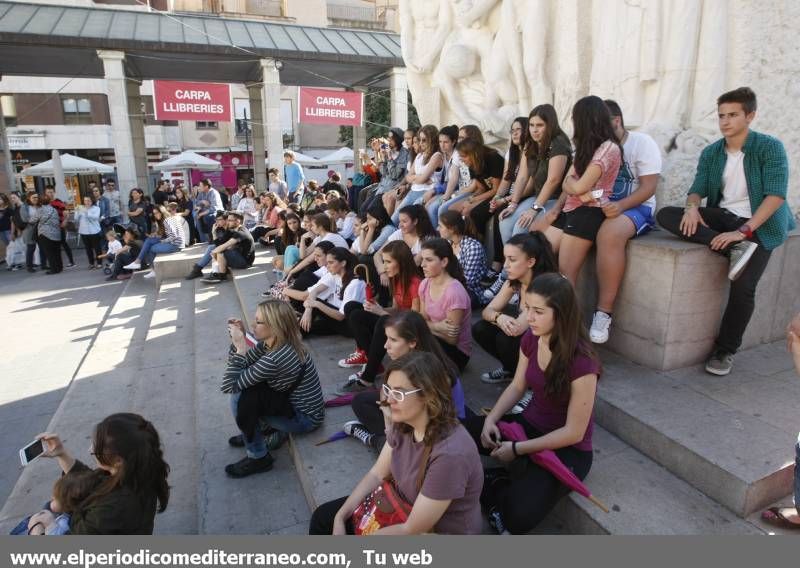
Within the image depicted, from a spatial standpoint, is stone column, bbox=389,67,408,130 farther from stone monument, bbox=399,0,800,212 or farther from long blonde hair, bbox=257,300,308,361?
long blonde hair, bbox=257,300,308,361

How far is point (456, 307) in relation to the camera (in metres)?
3.56

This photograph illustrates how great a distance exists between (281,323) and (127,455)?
123 centimetres

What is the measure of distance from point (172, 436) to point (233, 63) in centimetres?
1486

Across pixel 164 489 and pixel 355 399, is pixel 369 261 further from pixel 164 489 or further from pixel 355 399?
pixel 164 489

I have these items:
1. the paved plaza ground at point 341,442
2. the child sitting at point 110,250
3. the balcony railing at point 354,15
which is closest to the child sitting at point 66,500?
the paved plaza ground at point 341,442

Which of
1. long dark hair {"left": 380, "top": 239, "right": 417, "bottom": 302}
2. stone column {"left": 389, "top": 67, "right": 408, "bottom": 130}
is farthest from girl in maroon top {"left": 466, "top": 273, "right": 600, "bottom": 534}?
stone column {"left": 389, "top": 67, "right": 408, "bottom": 130}

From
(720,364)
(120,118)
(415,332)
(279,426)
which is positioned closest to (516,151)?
(720,364)

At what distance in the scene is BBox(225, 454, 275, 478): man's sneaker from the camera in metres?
3.45

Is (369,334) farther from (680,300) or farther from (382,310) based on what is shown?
(680,300)

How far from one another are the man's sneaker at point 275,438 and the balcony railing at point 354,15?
1564 inches

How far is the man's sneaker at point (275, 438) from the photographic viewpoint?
3.64 m

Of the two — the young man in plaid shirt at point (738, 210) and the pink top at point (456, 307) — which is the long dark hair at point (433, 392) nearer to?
the pink top at point (456, 307)

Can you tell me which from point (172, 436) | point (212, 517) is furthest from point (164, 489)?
point (172, 436)

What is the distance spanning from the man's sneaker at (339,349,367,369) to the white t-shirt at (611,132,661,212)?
2239 mm
